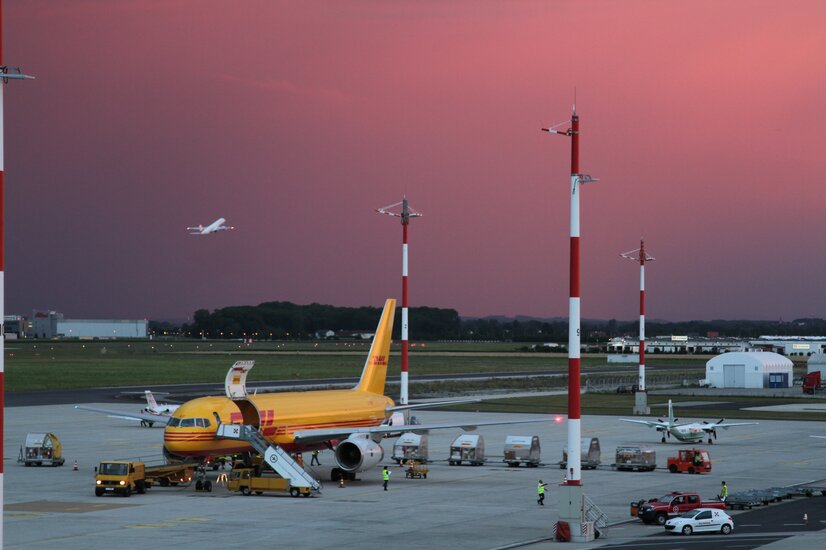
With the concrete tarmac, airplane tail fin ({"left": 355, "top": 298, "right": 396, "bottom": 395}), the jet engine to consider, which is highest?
airplane tail fin ({"left": 355, "top": 298, "right": 396, "bottom": 395})

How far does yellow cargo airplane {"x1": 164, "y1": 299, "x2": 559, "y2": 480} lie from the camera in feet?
189

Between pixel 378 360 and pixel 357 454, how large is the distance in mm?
12365

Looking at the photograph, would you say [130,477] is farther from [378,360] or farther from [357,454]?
[378,360]

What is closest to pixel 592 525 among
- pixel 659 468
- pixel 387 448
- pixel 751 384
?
pixel 659 468

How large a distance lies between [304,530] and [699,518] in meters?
15.0

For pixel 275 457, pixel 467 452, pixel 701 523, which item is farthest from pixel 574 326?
pixel 467 452

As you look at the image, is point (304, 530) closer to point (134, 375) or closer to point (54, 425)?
point (54, 425)

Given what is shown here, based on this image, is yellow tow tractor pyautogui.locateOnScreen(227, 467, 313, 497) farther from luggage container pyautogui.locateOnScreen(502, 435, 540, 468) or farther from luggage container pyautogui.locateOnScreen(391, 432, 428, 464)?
luggage container pyautogui.locateOnScreen(502, 435, 540, 468)

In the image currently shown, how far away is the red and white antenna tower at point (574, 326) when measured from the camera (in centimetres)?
4309

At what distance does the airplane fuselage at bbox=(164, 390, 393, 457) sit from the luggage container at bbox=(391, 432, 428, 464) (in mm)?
2786

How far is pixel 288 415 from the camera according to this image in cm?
6153

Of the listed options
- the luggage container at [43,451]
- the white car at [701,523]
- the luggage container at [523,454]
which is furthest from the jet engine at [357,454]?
the white car at [701,523]

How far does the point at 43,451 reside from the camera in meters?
68.2

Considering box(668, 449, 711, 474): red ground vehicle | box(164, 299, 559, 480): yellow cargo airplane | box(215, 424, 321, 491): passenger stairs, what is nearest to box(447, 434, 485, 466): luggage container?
box(164, 299, 559, 480): yellow cargo airplane
